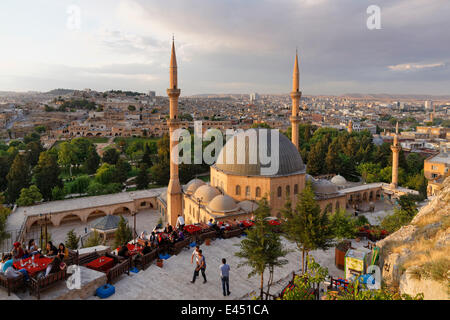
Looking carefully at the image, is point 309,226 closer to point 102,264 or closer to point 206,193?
point 102,264

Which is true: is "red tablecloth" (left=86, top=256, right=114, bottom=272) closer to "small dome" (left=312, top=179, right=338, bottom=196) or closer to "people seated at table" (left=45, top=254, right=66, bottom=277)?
"people seated at table" (left=45, top=254, right=66, bottom=277)

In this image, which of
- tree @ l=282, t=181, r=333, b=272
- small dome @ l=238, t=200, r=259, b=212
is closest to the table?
tree @ l=282, t=181, r=333, b=272

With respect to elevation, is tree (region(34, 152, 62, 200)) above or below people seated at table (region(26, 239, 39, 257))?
below

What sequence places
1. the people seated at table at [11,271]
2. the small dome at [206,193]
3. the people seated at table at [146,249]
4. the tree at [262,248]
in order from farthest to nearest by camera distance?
1. the small dome at [206,193]
2. the people seated at table at [146,249]
3. the tree at [262,248]
4. the people seated at table at [11,271]

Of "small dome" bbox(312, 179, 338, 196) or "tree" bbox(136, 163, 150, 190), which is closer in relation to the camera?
"small dome" bbox(312, 179, 338, 196)

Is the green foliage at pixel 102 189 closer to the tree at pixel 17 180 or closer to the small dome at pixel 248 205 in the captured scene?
the tree at pixel 17 180

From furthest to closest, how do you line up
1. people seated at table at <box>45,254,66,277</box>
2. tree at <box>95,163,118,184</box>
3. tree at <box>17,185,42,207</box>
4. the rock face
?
1. tree at <box>95,163,118,184</box>
2. tree at <box>17,185,42,207</box>
3. people seated at table at <box>45,254,66,277</box>
4. the rock face

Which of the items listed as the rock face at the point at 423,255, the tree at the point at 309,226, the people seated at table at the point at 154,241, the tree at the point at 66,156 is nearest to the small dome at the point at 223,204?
the people seated at table at the point at 154,241
